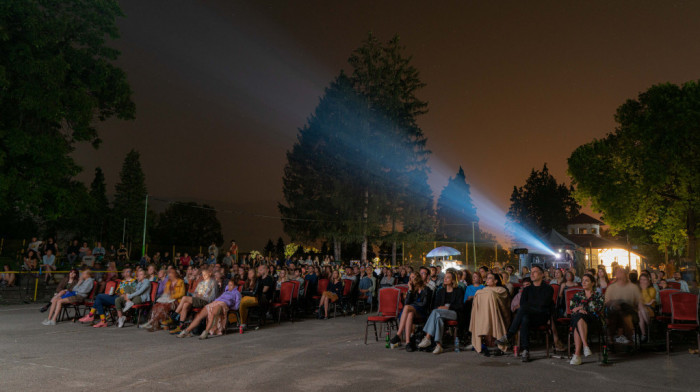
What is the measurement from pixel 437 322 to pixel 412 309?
50 cm

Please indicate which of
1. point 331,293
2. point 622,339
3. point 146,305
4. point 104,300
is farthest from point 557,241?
point 104,300

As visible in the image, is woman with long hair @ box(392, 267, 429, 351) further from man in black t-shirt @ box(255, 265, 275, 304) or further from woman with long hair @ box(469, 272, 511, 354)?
man in black t-shirt @ box(255, 265, 275, 304)

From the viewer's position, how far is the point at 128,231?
70.3 m

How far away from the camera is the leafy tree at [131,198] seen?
7038 cm

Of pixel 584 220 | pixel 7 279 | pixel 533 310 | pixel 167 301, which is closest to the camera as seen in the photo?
pixel 533 310

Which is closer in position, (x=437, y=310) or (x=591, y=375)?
(x=591, y=375)

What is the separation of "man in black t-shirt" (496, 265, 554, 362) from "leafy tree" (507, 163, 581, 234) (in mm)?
76779

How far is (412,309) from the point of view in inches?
348

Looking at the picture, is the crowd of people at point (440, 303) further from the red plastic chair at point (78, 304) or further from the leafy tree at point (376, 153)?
the leafy tree at point (376, 153)

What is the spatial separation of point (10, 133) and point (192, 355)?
17119 mm

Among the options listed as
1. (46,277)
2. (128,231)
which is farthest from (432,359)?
(128,231)

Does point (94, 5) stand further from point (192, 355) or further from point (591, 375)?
point (591, 375)

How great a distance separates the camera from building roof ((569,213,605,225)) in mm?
87562

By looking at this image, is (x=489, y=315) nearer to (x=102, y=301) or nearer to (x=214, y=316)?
(x=214, y=316)
